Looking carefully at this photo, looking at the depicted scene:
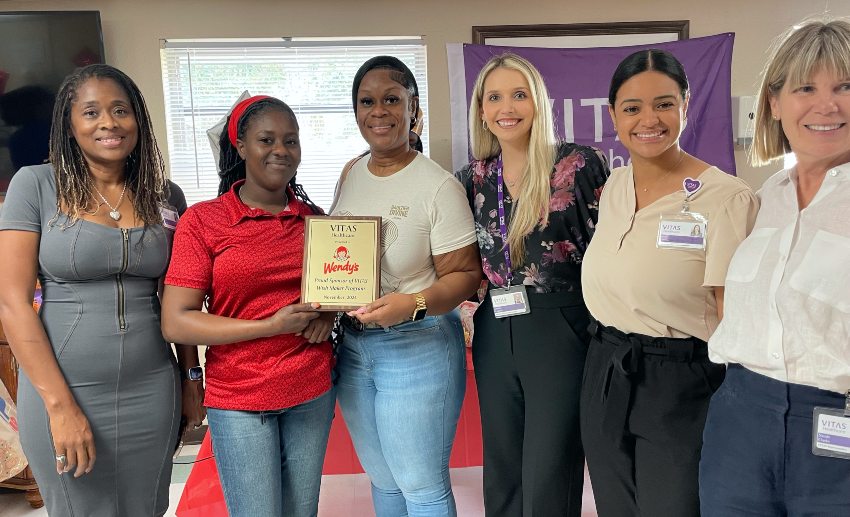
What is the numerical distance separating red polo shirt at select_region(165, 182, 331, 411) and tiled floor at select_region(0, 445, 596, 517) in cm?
136

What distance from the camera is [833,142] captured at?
115cm

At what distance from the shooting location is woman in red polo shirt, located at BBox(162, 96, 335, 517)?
1.53 metres

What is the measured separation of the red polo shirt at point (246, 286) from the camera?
1.54 metres

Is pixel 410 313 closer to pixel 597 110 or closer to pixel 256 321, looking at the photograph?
pixel 256 321

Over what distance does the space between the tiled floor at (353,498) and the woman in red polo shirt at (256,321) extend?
1164mm

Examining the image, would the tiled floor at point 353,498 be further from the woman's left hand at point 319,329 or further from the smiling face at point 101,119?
the smiling face at point 101,119

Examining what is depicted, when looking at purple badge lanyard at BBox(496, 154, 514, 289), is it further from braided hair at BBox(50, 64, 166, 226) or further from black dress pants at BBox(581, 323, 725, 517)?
braided hair at BBox(50, 64, 166, 226)

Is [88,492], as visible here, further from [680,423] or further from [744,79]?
[744,79]

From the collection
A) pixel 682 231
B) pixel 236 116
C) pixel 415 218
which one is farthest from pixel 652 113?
pixel 236 116

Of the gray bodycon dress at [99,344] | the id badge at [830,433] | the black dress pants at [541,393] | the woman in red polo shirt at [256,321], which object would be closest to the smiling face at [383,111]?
the woman in red polo shirt at [256,321]

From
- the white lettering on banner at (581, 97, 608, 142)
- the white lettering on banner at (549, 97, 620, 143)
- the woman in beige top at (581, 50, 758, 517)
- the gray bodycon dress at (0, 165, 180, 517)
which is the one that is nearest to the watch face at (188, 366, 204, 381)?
the gray bodycon dress at (0, 165, 180, 517)

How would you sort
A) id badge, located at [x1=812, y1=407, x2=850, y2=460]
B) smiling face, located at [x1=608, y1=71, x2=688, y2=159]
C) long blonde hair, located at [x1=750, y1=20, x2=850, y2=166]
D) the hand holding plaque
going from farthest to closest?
1. the hand holding plaque
2. smiling face, located at [x1=608, y1=71, x2=688, y2=159]
3. long blonde hair, located at [x1=750, y1=20, x2=850, y2=166]
4. id badge, located at [x1=812, y1=407, x2=850, y2=460]

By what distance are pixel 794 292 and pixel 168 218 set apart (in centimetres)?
155

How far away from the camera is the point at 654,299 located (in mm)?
1375
